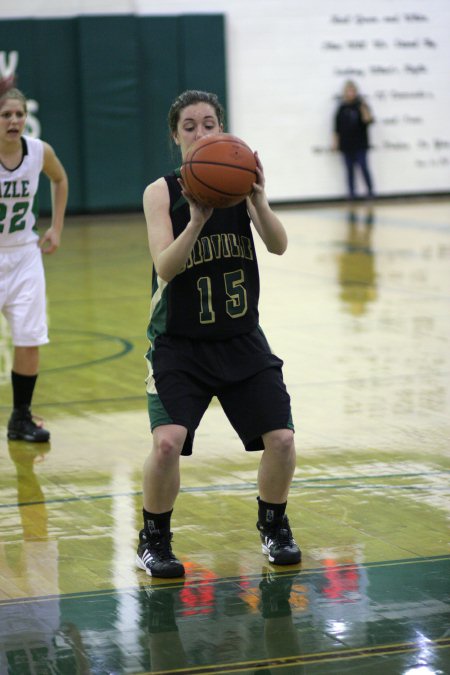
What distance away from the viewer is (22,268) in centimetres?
639

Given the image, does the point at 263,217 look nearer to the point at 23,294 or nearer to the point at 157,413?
the point at 157,413

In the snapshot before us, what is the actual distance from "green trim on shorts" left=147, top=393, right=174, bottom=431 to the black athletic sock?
7.61 feet

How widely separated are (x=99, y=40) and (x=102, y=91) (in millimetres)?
744

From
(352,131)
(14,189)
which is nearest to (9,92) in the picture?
(14,189)

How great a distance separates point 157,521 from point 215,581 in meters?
0.29

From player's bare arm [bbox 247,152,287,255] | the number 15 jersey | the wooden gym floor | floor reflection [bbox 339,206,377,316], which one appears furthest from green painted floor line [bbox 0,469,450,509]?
floor reflection [bbox 339,206,377,316]

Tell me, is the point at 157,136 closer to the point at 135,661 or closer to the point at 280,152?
the point at 280,152

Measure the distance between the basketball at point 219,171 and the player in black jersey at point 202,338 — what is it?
0.14 m

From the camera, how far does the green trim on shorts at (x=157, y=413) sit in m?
4.14

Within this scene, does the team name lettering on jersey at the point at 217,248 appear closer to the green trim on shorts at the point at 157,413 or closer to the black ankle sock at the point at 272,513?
the green trim on shorts at the point at 157,413

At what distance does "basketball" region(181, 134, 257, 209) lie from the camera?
156 inches

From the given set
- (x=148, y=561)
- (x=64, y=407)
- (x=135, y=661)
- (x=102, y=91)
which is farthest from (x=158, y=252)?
(x=102, y=91)

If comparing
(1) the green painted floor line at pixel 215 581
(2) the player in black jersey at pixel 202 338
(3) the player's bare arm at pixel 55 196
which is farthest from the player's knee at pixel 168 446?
(3) the player's bare arm at pixel 55 196

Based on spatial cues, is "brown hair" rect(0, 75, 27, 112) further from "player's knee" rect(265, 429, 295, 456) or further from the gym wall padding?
the gym wall padding
